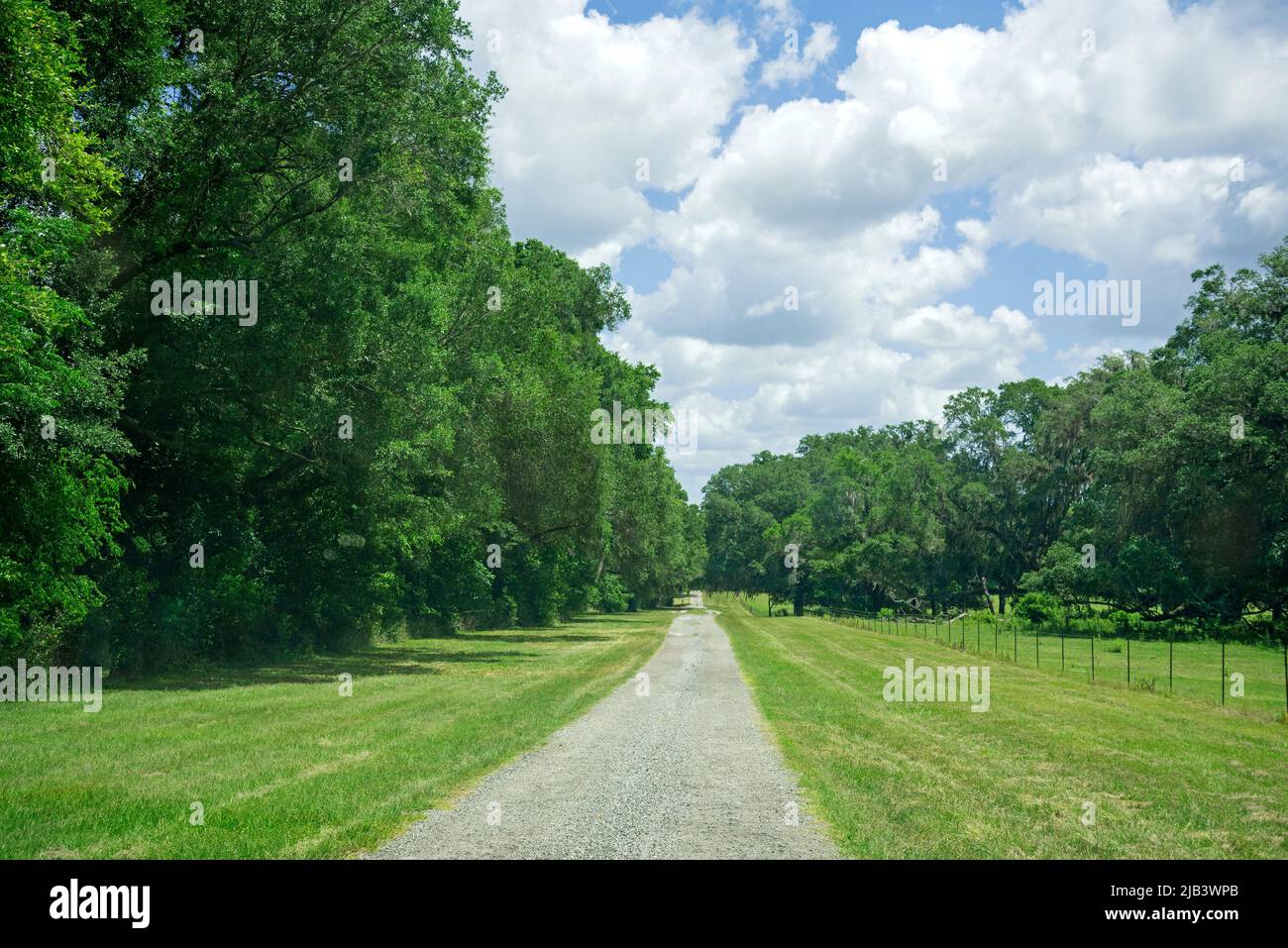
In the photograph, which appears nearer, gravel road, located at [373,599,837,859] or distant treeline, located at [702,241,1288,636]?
gravel road, located at [373,599,837,859]

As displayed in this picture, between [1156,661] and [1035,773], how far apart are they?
114ft

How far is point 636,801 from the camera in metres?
10.4

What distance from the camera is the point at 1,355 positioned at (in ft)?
49.4

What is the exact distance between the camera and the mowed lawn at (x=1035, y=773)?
9375mm

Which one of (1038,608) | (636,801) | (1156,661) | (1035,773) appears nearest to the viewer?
(636,801)

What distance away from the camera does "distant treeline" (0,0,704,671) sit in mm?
17781

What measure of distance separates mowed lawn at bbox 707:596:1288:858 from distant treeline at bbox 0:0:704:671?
13325mm
